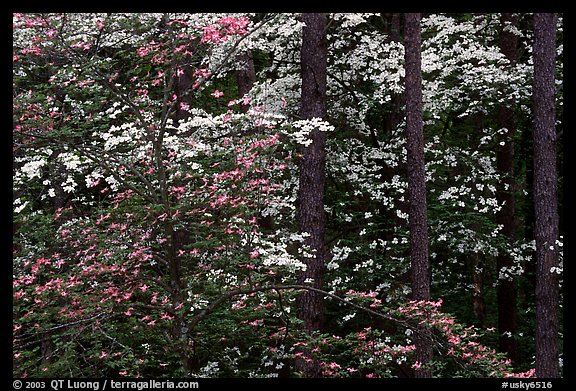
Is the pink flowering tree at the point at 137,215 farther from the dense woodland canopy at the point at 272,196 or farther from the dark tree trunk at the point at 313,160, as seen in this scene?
the dark tree trunk at the point at 313,160

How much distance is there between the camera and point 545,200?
1020 centimetres

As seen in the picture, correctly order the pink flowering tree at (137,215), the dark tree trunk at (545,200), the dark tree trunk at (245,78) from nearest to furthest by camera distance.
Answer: the pink flowering tree at (137,215), the dark tree trunk at (545,200), the dark tree trunk at (245,78)

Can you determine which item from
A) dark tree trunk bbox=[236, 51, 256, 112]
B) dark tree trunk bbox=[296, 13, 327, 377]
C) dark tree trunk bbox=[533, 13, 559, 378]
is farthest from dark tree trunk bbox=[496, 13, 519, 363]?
dark tree trunk bbox=[236, 51, 256, 112]

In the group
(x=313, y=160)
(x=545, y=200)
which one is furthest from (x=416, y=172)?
(x=545, y=200)

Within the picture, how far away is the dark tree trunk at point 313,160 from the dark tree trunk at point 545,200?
3482mm

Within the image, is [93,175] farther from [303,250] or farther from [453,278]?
[453,278]

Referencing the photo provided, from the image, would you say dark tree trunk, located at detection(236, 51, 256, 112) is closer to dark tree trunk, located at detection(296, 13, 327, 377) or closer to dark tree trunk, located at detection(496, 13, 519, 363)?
dark tree trunk, located at detection(296, 13, 327, 377)

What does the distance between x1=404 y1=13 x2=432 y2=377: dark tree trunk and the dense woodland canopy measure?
30 millimetres

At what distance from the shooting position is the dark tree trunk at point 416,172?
946cm

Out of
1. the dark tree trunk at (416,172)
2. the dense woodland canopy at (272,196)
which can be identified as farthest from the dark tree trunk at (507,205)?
the dark tree trunk at (416,172)

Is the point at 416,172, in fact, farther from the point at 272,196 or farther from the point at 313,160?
the point at 272,196

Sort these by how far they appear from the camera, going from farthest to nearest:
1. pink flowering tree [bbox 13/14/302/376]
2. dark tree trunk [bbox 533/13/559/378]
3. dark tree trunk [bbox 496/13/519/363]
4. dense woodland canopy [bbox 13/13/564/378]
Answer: dark tree trunk [bbox 496/13/519/363] → dark tree trunk [bbox 533/13/559/378] → dense woodland canopy [bbox 13/13/564/378] → pink flowering tree [bbox 13/14/302/376]

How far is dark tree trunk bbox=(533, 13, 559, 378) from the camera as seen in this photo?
10008 mm
